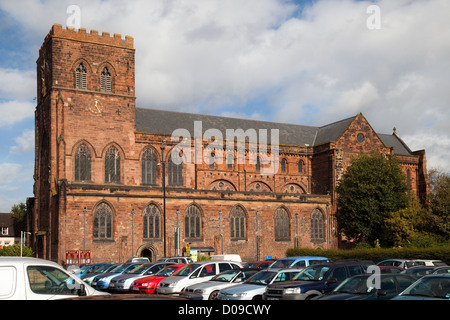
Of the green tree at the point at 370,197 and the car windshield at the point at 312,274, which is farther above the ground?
the green tree at the point at 370,197

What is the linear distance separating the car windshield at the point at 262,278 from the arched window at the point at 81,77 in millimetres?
38778

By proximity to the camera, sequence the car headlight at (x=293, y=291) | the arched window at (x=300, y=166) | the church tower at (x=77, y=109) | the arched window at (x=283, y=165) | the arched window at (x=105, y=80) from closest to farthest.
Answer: the car headlight at (x=293, y=291), the church tower at (x=77, y=109), the arched window at (x=105, y=80), the arched window at (x=283, y=165), the arched window at (x=300, y=166)

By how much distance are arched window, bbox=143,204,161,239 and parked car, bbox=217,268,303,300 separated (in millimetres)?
30483

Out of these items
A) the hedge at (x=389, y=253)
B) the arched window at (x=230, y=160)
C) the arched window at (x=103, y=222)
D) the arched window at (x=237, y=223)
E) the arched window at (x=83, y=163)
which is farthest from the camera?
the arched window at (x=230, y=160)

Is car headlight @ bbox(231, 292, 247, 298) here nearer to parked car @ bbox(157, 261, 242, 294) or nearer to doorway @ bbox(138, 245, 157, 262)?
parked car @ bbox(157, 261, 242, 294)

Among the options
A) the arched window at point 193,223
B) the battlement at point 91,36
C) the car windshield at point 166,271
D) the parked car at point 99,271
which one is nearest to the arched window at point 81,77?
the battlement at point 91,36

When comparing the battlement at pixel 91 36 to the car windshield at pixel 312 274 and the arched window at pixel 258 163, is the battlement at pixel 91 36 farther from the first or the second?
the car windshield at pixel 312 274

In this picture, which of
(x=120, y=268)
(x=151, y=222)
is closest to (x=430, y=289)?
(x=120, y=268)

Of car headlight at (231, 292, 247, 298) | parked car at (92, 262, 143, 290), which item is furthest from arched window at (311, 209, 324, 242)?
car headlight at (231, 292, 247, 298)

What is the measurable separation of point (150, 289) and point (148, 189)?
26237 millimetres

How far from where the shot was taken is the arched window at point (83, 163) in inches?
2021

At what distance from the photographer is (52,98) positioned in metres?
Result: 51.3

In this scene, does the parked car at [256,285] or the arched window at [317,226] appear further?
the arched window at [317,226]
